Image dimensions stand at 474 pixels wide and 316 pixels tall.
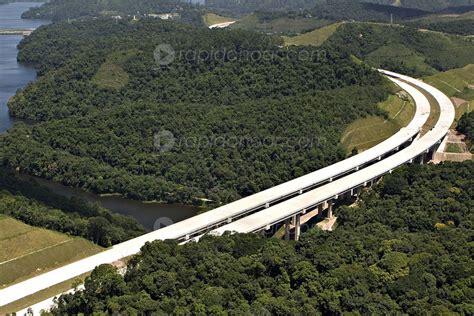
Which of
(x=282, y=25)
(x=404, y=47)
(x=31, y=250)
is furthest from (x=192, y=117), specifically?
(x=282, y=25)

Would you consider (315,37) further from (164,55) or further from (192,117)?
(192,117)

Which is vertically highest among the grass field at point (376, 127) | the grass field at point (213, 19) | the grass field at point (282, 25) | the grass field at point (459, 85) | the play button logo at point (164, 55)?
the play button logo at point (164, 55)

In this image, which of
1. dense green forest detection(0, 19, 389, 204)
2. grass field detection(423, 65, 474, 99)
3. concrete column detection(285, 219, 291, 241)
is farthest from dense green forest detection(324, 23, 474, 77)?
concrete column detection(285, 219, 291, 241)

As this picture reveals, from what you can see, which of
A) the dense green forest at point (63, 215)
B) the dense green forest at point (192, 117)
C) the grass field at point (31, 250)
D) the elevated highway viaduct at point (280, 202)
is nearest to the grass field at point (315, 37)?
the dense green forest at point (192, 117)

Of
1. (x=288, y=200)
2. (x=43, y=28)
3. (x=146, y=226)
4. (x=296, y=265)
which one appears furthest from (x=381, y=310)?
(x=43, y=28)

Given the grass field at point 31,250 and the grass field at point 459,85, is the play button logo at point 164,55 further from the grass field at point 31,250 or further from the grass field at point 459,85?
the grass field at point 31,250

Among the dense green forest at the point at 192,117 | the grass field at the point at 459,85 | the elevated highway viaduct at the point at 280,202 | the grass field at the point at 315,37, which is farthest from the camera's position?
the grass field at the point at 315,37
